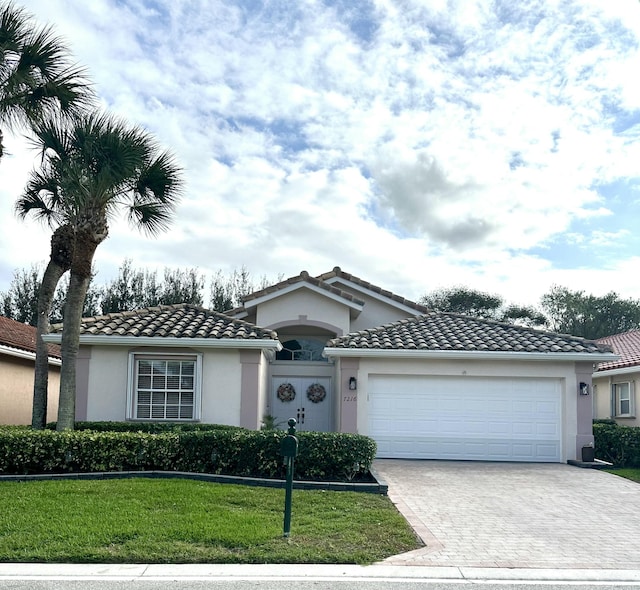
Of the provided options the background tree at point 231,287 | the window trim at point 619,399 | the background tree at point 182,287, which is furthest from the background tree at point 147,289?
the window trim at point 619,399

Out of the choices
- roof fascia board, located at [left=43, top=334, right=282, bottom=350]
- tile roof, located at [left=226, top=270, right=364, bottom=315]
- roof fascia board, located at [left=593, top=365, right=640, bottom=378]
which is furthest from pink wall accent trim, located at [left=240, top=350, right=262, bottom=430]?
roof fascia board, located at [left=593, top=365, right=640, bottom=378]

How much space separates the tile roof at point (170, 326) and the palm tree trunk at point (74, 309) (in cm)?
187

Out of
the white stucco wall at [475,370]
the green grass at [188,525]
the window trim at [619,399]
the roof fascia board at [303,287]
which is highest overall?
the roof fascia board at [303,287]

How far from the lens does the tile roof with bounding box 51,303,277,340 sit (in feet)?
53.2

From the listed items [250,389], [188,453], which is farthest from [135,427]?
[188,453]

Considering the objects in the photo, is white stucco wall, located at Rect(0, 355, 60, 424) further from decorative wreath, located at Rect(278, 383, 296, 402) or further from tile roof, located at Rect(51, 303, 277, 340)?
decorative wreath, located at Rect(278, 383, 296, 402)

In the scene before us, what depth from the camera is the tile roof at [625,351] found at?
66.5 ft

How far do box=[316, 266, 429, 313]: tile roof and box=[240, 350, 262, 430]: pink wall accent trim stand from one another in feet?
19.4

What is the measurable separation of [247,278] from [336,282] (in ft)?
72.0

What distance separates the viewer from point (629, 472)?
15.3 m

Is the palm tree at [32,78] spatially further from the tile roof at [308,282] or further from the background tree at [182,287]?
the background tree at [182,287]

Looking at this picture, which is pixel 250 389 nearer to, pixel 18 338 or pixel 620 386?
pixel 18 338

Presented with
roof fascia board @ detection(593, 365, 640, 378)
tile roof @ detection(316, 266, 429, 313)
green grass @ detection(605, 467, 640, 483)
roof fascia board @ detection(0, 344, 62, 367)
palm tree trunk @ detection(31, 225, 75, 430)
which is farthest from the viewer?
tile roof @ detection(316, 266, 429, 313)

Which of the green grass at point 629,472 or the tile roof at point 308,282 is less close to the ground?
the tile roof at point 308,282
